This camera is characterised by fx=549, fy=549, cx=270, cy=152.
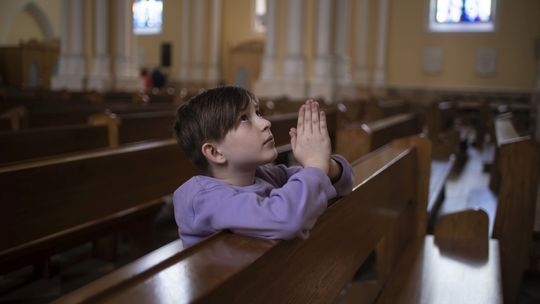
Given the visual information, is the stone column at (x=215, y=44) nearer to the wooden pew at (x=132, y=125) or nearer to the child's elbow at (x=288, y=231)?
the wooden pew at (x=132, y=125)

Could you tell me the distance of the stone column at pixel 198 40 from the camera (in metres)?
17.8

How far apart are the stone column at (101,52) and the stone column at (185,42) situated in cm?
574

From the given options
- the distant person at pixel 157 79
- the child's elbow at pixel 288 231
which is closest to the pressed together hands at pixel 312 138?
the child's elbow at pixel 288 231

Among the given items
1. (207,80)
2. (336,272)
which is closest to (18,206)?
(336,272)

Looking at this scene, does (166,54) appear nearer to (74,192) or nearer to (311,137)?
(74,192)

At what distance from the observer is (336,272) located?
1537mm

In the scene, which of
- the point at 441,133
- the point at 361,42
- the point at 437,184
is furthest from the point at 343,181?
the point at 361,42

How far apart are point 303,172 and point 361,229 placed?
0.63m

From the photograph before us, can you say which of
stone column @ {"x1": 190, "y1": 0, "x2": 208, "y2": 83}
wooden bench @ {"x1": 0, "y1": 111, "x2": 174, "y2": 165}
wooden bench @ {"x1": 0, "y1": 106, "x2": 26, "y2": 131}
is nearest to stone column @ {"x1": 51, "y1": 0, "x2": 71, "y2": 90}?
stone column @ {"x1": 190, "y1": 0, "x2": 208, "y2": 83}

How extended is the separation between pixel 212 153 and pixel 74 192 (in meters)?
1.06

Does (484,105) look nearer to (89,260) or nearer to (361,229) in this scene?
(89,260)

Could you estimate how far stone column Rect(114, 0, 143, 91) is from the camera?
12.3m

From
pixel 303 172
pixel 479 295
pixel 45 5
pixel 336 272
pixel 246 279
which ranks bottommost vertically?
pixel 479 295

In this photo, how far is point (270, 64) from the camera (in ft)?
32.4
